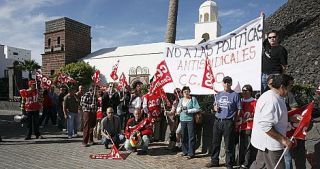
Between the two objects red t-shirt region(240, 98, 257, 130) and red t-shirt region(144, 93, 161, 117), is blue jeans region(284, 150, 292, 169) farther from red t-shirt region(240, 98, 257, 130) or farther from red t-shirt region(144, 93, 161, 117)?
red t-shirt region(144, 93, 161, 117)

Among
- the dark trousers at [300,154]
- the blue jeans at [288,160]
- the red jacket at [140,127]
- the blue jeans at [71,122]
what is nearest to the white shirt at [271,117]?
the blue jeans at [288,160]

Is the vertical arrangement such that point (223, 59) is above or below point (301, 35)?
below

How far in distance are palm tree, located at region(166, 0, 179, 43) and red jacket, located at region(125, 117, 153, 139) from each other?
4.87 m

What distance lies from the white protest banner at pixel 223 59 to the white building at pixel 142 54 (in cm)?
3417

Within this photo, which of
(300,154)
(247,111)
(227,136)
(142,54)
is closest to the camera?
(300,154)

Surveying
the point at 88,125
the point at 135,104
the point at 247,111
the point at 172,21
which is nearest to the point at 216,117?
the point at 247,111

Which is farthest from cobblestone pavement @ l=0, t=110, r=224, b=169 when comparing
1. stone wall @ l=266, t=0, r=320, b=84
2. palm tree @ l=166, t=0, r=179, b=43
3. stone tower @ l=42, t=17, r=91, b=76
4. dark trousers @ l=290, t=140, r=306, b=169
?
stone tower @ l=42, t=17, r=91, b=76

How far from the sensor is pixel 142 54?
46250mm

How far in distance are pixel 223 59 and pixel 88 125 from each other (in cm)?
435

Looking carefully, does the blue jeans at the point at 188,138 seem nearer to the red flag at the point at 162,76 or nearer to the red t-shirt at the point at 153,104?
the red flag at the point at 162,76

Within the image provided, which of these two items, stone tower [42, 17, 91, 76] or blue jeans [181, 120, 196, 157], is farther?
stone tower [42, 17, 91, 76]

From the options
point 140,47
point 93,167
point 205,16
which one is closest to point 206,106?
point 93,167

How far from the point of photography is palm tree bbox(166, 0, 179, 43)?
1347 centimetres

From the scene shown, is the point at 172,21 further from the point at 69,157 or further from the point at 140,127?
the point at 69,157
